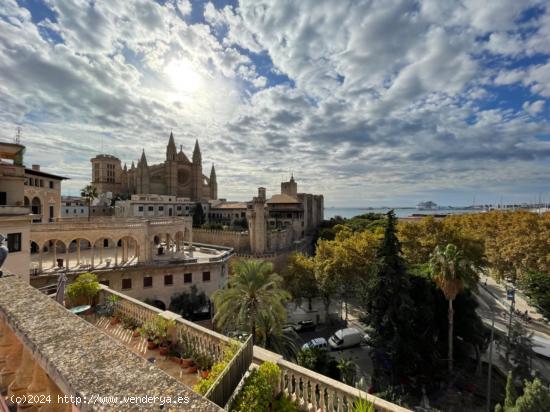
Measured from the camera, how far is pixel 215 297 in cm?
1580

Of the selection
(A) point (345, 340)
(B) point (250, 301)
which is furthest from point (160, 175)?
(B) point (250, 301)

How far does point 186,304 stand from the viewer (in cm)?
2786

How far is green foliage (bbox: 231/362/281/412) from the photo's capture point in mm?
4875

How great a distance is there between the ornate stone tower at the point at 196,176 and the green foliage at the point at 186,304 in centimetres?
4978

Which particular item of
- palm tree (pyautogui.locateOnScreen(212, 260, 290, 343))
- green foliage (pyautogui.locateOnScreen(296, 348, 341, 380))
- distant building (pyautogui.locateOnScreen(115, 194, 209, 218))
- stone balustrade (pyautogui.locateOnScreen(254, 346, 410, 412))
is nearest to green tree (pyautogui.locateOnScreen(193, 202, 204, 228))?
distant building (pyautogui.locateOnScreen(115, 194, 209, 218))

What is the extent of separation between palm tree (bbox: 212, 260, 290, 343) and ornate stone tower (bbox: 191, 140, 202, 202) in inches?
2490

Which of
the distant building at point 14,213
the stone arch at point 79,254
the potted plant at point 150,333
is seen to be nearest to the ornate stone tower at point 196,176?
the stone arch at point 79,254

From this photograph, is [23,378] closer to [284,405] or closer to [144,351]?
[284,405]

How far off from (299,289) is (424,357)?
15888 mm

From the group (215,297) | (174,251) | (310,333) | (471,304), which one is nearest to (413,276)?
(471,304)

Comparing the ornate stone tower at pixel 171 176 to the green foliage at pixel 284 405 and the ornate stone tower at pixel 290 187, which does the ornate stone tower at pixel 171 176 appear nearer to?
the ornate stone tower at pixel 290 187

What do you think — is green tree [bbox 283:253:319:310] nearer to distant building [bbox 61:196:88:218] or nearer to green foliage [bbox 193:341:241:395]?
green foliage [bbox 193:341:241:395]

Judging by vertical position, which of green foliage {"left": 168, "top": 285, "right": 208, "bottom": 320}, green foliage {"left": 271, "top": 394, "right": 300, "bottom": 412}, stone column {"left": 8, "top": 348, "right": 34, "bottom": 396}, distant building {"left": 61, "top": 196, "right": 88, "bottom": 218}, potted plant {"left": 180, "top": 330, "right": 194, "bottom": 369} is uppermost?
distant building {"left": 61, "top": 196, "right": 88, "bottom": 218}

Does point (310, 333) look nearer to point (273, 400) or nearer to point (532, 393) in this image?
→ point (532, 393)
